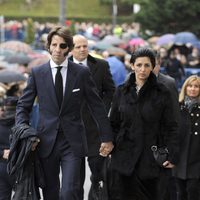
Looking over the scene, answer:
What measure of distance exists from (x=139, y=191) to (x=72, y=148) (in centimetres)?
68

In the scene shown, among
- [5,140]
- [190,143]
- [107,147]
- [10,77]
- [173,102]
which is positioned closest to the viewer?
[107,147]

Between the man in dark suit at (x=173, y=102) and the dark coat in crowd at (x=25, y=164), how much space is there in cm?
106

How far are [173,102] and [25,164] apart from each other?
5.38 ft

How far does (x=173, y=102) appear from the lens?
728 centimetres

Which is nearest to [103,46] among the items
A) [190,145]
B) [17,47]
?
[17,47]

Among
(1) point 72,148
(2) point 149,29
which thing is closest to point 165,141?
(1) point 72,148

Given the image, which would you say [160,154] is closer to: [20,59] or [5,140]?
[5,140]

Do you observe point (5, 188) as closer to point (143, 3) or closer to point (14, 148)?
point (14, 148)

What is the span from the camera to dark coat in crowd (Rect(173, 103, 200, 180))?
812 centimetres

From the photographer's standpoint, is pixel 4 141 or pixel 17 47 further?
pixel 17 47

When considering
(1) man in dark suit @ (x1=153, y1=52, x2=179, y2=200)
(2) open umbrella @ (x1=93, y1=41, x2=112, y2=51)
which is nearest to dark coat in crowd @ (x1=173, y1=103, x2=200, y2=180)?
(1) man in dark suit @ (x1=153, y1=52, x2=179, y2=200)

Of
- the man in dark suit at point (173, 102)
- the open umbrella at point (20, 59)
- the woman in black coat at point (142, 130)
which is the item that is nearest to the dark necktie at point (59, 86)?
the woman in black coat at point (142, 130)

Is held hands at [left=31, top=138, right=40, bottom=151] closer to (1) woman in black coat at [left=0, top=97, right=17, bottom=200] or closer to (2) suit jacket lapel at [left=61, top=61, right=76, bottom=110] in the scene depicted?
(2) suit jacket lapel at [left=61, top=61, right=76, bottom=110]

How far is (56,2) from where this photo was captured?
8156 centimetres
